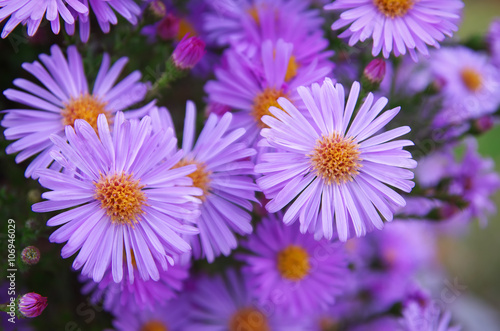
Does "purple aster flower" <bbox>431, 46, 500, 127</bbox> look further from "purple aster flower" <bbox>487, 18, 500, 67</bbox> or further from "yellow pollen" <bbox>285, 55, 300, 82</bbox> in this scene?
"yellow pollen" <bbox>285, 55, 300, 82</bbox>

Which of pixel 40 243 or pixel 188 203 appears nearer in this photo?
pixel 188 203

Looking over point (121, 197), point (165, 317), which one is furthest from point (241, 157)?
point (165, 317)

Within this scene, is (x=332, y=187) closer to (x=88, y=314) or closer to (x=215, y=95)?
(x=215, y=95)

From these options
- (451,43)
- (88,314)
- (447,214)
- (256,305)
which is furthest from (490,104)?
(88,314)

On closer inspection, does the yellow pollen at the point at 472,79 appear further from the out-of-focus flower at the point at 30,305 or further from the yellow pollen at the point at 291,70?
the out-of-focus flower at the point at 30,305

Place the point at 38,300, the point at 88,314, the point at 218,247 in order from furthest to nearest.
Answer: the point at 88,314 < the point at 218,247 < the point at 38,300
